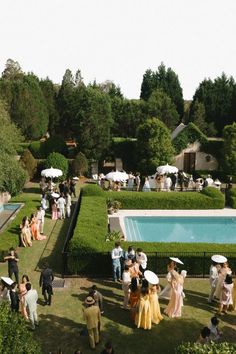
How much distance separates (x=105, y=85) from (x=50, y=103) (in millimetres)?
30123

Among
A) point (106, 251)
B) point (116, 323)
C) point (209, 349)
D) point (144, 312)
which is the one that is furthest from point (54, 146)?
point (209, 349)

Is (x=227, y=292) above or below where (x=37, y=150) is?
below

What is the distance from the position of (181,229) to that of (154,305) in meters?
11.5

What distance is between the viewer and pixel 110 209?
25219mm

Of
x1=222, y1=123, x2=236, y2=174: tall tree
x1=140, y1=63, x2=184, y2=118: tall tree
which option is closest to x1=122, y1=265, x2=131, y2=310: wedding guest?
x1=222, y1=123, x2=236, y2=174: tall tree

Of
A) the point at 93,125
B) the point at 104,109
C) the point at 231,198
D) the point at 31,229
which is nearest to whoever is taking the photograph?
the point at 31,229

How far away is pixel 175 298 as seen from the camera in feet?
40.9

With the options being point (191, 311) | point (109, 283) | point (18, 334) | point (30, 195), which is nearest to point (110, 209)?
point (30, 195)

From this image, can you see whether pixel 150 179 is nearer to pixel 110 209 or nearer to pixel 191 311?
pixel 110 209

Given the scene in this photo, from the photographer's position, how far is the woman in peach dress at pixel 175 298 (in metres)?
12.5

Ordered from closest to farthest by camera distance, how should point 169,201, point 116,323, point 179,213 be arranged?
point 116,323 < point 179,213 < point 169,201

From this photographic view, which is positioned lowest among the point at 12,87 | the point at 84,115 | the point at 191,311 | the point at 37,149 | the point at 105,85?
the point at 191,311

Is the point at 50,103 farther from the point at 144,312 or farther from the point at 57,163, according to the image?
the point at 144,312

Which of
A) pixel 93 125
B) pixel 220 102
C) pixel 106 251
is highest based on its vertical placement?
pixel 220 102
